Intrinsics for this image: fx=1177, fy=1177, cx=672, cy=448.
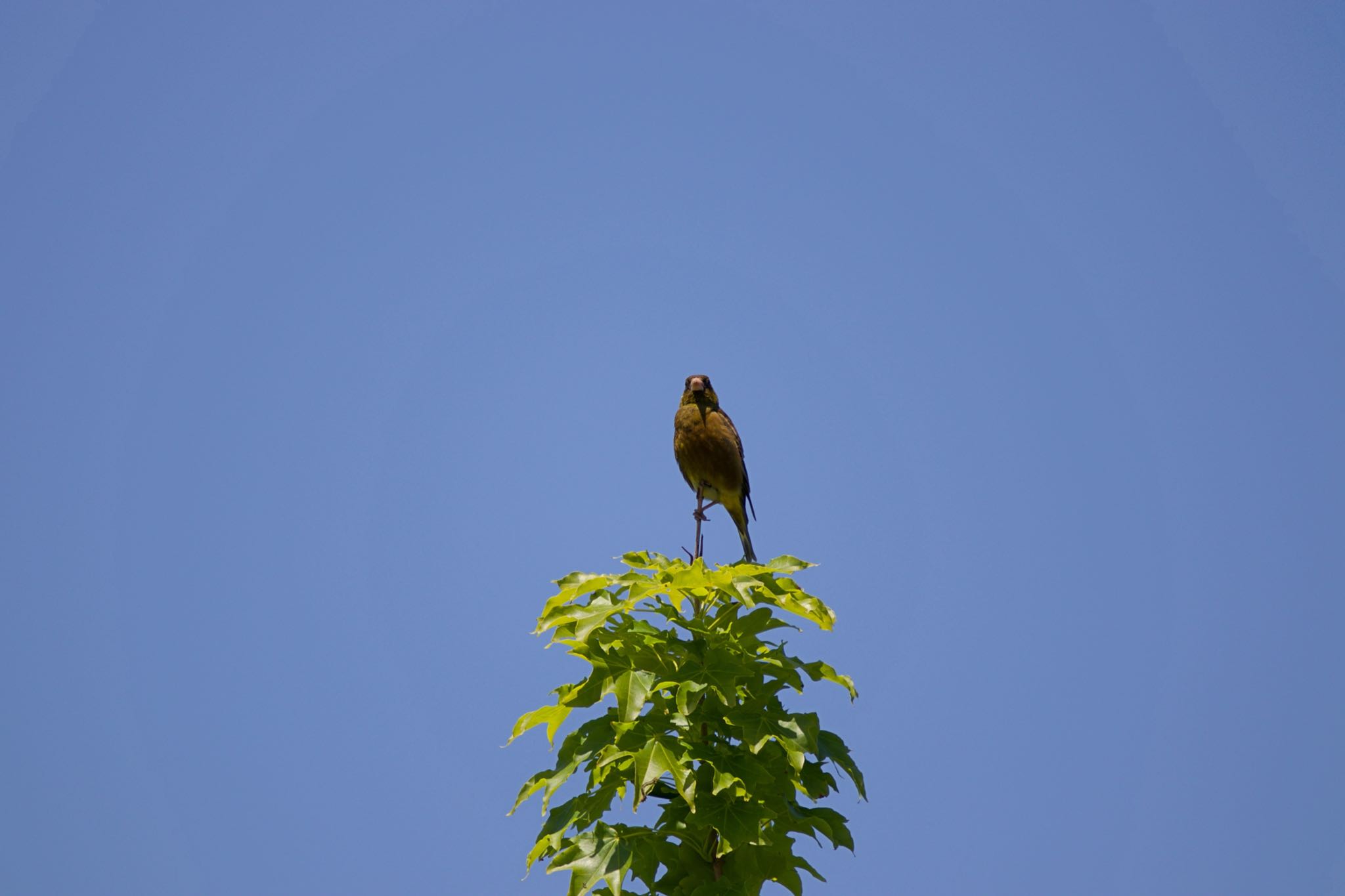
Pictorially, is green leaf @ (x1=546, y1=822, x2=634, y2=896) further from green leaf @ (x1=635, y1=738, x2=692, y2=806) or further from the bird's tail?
the bird's tail

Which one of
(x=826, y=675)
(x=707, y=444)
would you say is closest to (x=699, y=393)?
(x=707, y=444)

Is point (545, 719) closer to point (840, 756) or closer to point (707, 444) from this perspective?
point (840, 756)

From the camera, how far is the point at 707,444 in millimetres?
8336

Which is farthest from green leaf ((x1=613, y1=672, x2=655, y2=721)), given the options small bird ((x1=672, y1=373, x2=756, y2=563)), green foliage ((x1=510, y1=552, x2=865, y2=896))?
small bird ((x1=672, y1=373, x2=756, y2=563))

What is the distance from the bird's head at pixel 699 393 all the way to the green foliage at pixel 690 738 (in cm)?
281

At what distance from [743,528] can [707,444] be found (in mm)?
1124

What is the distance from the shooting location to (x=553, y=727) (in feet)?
18.6

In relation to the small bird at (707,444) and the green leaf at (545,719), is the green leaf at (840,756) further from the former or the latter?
the small bird at (707,444)

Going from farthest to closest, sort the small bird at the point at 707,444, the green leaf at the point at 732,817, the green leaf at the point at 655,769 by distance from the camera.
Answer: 1. the small bird at the point at 707,444
2. the green leaf at the point at 732,817
3. the green leaf at the point at 655,769

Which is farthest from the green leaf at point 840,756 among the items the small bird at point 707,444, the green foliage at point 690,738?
the small bird at point 707,444

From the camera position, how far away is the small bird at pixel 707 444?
27.4 feet

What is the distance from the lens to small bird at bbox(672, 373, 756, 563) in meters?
8.35

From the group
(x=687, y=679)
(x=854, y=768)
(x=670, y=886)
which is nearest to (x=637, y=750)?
(x=687, y=679)

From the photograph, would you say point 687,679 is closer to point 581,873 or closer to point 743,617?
point 743,617
